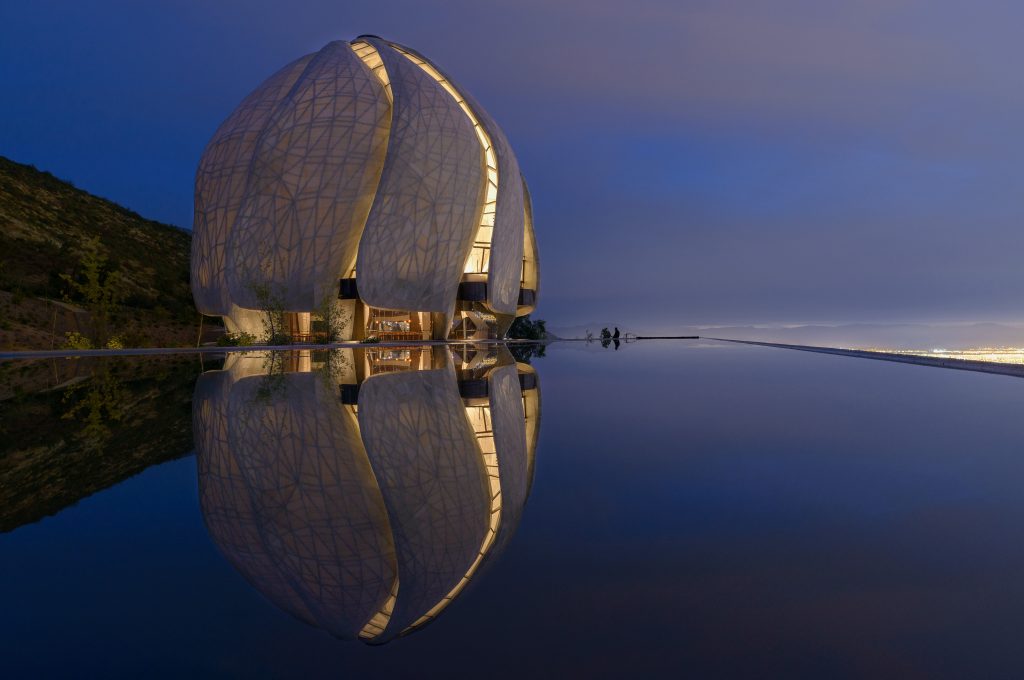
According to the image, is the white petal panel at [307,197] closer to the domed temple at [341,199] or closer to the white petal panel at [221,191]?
the domed temple at [341,199]

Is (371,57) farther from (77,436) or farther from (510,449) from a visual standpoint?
(510,449)

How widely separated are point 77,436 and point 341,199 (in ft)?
113

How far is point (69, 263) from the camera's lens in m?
52.5

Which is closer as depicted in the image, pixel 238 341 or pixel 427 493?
pixel 427 493

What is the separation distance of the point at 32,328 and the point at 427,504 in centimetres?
4144

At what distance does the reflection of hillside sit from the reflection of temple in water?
51cm

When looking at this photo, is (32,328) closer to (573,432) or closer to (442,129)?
(442,129)

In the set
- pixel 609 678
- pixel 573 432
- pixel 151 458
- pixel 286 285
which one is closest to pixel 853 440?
pixel 573 432

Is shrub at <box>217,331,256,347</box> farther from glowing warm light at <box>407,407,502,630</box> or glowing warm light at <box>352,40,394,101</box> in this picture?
glowing warm light at <box>407,407,502,630</box>

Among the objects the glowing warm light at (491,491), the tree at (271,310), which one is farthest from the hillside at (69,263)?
the glowing warm light at (491,491)

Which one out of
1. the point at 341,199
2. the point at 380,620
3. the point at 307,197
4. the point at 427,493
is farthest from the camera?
the point at 341,199

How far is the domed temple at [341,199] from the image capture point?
38.0 meters

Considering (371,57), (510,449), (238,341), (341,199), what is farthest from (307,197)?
(510,449)

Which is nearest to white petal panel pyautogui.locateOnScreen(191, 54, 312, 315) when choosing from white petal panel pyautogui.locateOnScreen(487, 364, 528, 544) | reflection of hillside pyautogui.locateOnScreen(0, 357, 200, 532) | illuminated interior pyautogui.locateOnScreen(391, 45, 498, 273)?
illuminated interior pyautogui.locateOnScreen(391, 45, 498, 273)
